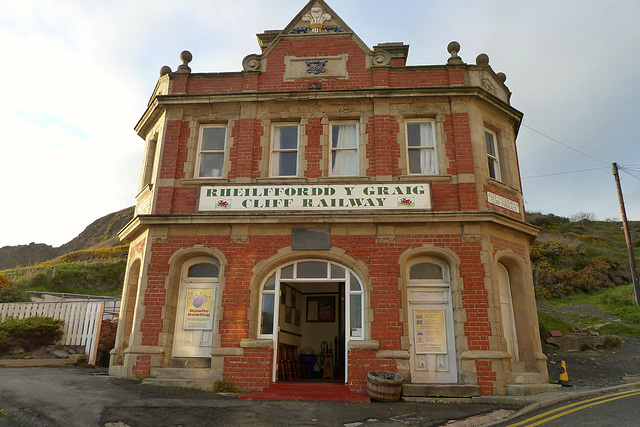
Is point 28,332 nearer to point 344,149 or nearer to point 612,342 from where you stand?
point 344,149

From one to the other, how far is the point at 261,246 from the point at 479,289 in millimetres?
5457

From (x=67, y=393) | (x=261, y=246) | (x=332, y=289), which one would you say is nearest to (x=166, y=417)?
(x=67, y=393)

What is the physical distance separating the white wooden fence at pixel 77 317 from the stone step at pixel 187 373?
483 centimetres

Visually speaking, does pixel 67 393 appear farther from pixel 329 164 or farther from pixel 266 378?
pixel 329 164

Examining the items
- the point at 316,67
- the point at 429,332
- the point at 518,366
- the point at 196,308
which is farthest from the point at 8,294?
the point at 518,366

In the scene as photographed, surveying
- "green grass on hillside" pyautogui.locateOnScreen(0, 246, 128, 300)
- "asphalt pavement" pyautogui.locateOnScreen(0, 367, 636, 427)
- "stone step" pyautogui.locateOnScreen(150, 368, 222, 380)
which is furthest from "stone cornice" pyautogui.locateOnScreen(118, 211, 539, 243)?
"green grass on hillside" pyautogui.locateOnScreen(0, 246, 128, 300)

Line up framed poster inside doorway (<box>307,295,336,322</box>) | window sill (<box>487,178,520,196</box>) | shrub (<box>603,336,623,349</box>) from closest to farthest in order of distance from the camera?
window sill (<box>487,178,520,196</box>) < shrub (<box>603,336,623,349</box>) < framed poster inside doorway (<box>307,295,336,322</box>)

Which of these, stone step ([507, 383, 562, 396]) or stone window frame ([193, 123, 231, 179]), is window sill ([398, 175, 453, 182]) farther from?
stone step ([507, 383, 562, 396])

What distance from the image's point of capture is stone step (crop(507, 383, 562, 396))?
9859mm

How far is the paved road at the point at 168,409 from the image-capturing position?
6926 mm

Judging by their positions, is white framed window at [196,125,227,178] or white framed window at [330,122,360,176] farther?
white framed window at [196,125,227,178]

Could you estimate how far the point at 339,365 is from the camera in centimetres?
1466

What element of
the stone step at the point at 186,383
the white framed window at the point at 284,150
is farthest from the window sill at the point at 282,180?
the stone step at the point at 186,383

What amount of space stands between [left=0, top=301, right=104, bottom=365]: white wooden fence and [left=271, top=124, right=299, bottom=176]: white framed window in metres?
7.38
